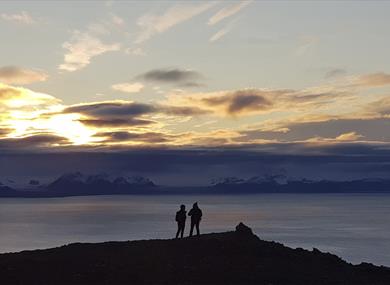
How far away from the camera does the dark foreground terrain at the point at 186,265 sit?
27.9m

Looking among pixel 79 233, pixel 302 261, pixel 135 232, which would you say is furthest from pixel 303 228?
pixel 302 261

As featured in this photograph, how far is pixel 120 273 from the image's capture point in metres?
28.5

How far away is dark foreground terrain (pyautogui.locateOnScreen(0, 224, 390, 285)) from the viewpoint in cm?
2791

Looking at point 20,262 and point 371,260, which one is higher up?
point 20,262

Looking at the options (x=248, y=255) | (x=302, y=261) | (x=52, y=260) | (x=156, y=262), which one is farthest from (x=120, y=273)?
(x=302, y=261)

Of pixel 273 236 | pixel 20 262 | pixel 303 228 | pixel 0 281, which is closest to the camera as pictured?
pixel 0 281

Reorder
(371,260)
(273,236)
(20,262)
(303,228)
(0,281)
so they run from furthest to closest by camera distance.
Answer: (303,228) → (273,236) → (371,260) → (20,262) → (0,281)

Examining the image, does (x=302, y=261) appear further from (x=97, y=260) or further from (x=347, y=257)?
(x=347, y=257)

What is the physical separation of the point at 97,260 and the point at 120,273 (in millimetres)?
2389

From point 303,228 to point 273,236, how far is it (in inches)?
1224

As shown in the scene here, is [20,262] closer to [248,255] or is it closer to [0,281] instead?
[0,281]

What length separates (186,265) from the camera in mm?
29688

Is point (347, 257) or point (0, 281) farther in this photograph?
point (347, 257)

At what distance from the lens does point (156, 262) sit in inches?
1184
